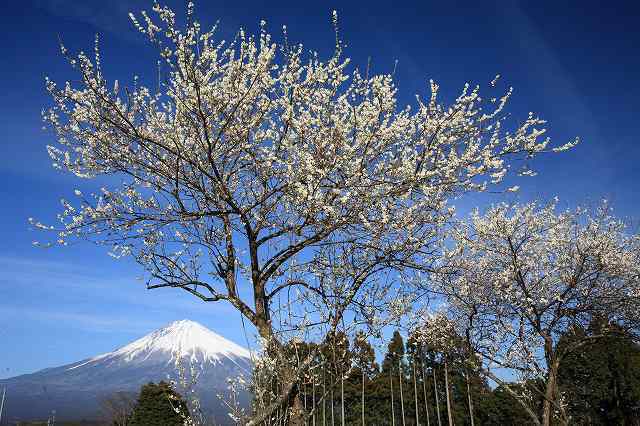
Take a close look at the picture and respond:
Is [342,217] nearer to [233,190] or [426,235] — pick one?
[426,235]

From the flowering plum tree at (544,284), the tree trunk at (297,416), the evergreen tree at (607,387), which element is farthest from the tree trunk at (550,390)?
the evergreen tree at (607,387)

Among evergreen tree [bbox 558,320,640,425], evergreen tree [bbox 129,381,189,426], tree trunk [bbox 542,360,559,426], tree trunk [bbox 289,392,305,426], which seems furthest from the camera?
evergreen tree [bbox 129,381,189,426]

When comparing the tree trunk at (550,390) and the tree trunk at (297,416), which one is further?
the tree trunk at (550,390)

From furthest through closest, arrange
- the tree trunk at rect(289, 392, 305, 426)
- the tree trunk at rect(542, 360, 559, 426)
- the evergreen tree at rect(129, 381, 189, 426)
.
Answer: the evergreen tree at rect(129, 381, 189, 426) < the tree trunk at rect(542, 360, 559, 426) < the tree trunk at rect(289, 392, 305, 426)

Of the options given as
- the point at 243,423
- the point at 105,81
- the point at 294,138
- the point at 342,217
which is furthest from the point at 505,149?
the point at 105,81

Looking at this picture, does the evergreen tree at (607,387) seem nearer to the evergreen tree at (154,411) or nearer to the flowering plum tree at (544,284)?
the flowering plum tree at (544,284)

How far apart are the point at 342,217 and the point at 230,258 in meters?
1.50

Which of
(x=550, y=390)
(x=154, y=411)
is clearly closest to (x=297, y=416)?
(x=550, y=390)

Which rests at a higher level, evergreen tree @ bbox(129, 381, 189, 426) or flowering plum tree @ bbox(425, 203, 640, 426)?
flowering plum tree @ bbox(425, 203, 640, 426)

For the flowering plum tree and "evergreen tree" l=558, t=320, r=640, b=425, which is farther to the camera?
"evergreen tree" l=558, t=320, r=640, b=425

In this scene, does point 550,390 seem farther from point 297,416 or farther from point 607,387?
point 607,387

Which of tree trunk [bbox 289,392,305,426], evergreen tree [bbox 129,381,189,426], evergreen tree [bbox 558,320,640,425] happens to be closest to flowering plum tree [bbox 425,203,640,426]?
tree trunk [bbox 289,392,305,426]

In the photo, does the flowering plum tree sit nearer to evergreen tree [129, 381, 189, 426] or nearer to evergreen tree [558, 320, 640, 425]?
evergreen tree [558, 320, 640, 425]

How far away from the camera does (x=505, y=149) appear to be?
5145 mm
